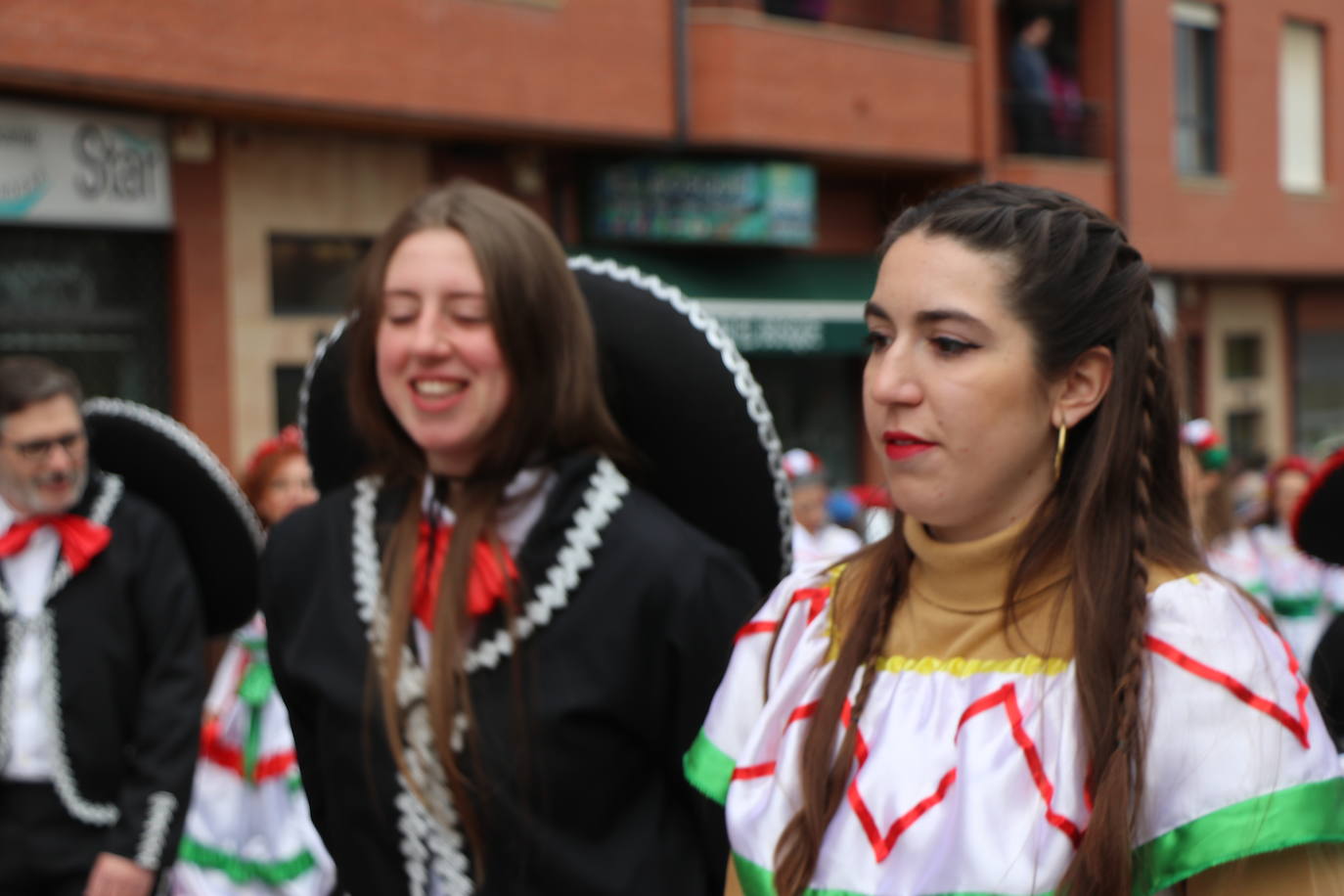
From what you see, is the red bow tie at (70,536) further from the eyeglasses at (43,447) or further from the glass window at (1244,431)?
the glass window at (1244,431)

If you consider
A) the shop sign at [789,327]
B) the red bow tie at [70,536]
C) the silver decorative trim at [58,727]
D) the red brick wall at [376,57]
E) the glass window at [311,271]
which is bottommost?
the silver decorative trim at [58,727]

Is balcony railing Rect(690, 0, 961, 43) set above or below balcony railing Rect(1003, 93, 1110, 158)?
above

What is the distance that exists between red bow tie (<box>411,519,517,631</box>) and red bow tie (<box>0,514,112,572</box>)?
1995 mm

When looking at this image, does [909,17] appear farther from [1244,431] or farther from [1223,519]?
[1223,519]

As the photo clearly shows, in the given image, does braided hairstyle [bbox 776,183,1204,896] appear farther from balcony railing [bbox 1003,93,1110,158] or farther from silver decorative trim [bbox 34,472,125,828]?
balcony railing [bbox 1003,93,1110,158]

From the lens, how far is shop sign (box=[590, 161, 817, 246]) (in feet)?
47.0

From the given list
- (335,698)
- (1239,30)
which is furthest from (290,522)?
(1239,30)

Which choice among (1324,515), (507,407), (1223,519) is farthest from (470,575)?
(1223,519)

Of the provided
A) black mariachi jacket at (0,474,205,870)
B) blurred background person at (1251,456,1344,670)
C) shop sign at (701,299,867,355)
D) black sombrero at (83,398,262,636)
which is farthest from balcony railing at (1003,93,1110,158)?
black mariachi jacket at (0,474,205,870)

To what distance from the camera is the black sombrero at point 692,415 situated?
286cm

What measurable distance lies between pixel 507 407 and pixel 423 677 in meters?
0.44

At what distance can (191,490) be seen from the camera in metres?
4.75

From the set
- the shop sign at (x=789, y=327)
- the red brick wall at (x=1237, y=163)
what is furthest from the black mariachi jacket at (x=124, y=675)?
the red brick wall at (x=1237, y=163)

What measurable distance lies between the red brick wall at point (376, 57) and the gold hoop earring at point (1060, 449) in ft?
28.6
